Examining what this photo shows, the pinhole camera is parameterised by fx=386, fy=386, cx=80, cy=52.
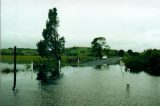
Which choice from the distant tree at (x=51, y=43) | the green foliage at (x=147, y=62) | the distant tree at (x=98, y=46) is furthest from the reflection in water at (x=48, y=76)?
the distant tree at (x=98, y=46)

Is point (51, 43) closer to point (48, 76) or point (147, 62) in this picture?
point (147, 62)

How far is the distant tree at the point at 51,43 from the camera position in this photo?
83.6 m

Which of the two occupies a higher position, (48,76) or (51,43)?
(51,43)

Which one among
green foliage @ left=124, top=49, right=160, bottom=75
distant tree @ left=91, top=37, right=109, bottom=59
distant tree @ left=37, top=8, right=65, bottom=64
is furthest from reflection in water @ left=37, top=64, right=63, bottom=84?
distant tree @ left=91, top=37, right=109, bottom=59

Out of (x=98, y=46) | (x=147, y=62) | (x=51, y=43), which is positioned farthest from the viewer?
(x=98, y=46)

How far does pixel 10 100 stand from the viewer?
81.8 ft

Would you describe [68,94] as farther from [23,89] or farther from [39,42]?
[39,42]

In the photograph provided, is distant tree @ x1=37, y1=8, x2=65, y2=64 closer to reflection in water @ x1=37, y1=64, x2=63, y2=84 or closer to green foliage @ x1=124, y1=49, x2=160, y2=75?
green foliage @ x1=124, y1=49, x2=160, y2=75

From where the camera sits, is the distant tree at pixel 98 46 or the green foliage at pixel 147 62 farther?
the distant tree at pixel 98 46

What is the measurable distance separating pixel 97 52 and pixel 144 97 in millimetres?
119033

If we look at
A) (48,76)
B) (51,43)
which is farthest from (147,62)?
(48,76)

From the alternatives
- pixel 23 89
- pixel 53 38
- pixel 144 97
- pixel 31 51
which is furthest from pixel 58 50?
pixel 31 51

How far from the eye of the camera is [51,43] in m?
84.1

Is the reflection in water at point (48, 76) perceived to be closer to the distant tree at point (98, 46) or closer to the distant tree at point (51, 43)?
the distant tree at point (51, 43)
